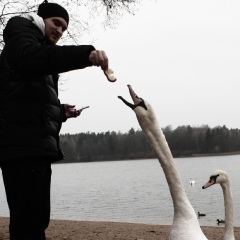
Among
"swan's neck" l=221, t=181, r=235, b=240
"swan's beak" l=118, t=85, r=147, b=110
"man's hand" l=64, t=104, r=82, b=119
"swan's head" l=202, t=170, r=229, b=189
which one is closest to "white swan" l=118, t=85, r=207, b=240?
"swan's beak" l=118, t=85, r=147, b=110

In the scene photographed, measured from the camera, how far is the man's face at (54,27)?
2.94 metres

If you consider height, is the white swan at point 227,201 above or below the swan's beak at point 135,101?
below

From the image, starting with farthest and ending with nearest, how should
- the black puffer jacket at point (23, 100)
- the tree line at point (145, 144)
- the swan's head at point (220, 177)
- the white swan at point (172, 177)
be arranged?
the tree line at point (145, 144) → the swan's head at point (220, 177) → the white swan at point (172, 177) → the black puffer jacket at point (23, 100)

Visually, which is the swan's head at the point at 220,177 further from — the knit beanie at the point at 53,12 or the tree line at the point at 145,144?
the tree line at the point at 145,144

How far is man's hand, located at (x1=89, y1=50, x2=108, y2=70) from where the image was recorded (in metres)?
2.32

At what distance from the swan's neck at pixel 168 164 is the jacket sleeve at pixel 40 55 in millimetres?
1114

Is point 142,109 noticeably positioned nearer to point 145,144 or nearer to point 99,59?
point 99,59

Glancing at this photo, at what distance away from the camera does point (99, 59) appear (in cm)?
232

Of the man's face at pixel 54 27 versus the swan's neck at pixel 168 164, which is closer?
the man's face at pixel 54 27

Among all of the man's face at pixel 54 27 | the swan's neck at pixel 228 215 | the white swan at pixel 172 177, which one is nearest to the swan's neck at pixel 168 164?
the white swan at pixel 172 177

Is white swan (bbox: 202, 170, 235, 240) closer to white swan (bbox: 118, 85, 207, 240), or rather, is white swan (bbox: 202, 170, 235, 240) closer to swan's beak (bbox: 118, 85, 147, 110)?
white swan (bbox: 118, 85, 207, 240)

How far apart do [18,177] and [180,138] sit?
3988 inches

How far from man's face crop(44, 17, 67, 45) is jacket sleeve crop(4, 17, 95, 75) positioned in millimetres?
330

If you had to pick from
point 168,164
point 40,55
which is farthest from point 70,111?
point 40,55
